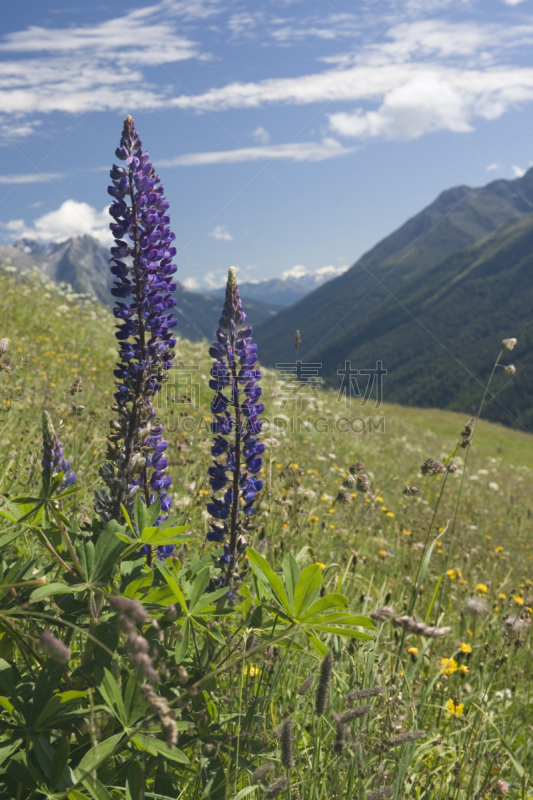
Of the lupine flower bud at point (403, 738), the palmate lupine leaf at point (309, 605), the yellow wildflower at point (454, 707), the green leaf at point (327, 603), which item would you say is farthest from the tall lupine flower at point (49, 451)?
the yellow wildflower at point (454, 707)

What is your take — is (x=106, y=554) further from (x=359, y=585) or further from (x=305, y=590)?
(x=359, y=585)

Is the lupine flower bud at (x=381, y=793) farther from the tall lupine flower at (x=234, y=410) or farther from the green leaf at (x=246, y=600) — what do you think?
the tall lupine flower at (x=234, y=410)

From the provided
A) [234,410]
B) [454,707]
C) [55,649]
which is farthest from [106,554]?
[454,707]

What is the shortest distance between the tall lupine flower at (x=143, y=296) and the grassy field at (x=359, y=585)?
54 cm

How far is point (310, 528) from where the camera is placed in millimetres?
5926

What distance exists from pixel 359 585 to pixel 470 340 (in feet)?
488

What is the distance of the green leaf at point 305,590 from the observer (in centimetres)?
195

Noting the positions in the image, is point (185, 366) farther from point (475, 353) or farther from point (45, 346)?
point (475, 353)

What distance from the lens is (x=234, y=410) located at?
3217 mm

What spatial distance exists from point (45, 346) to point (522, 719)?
9.73 m

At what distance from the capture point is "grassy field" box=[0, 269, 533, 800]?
249cm

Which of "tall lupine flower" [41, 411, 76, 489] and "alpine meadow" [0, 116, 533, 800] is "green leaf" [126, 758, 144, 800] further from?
"tall lupine flower" [41, 411, 76, 489]

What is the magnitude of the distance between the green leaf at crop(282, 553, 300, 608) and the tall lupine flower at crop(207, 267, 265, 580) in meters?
1.06

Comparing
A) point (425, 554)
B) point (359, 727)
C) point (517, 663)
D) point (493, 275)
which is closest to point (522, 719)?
point (517, 663)
